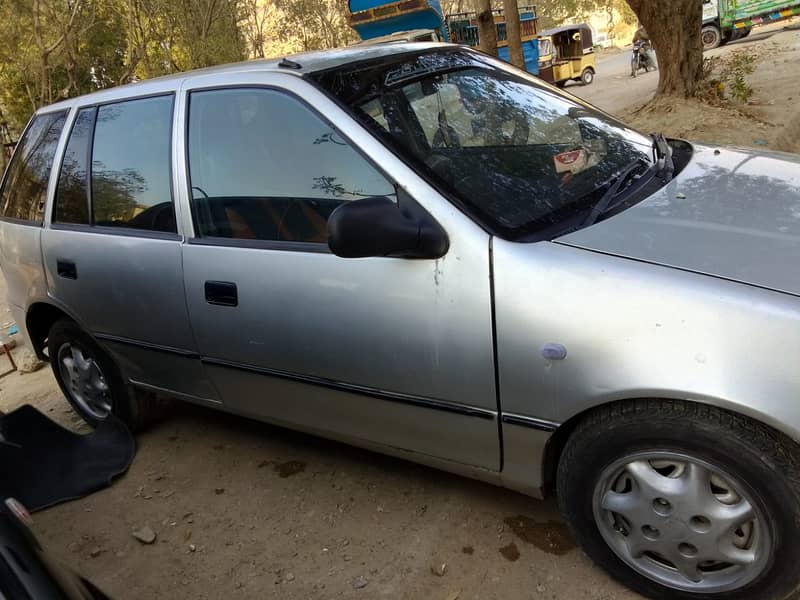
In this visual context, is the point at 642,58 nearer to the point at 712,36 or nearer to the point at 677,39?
the point at 712,36

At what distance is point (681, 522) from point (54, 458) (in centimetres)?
309

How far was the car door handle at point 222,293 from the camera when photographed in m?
2.68

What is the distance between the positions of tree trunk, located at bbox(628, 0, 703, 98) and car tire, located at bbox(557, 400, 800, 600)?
7788mm

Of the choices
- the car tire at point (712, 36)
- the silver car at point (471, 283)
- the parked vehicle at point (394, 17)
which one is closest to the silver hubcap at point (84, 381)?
the silver car at point (471, 283)

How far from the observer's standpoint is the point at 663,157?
9.26ft

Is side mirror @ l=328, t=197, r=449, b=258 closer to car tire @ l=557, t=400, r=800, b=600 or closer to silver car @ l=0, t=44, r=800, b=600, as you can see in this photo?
silver car @ l=0, t=44, r=800, b=600

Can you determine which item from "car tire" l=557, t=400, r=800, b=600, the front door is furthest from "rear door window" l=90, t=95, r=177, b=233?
"car tire" l=557, t=400, r=800, b=600

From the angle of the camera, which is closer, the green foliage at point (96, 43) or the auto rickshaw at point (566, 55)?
the green foliage at point (96, 43)

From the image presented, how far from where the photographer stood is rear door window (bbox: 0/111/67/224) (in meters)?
3.63

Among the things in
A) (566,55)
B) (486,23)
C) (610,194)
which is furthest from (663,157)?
(566,55)

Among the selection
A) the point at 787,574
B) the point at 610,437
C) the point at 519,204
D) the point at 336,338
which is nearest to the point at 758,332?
the point at 610,437

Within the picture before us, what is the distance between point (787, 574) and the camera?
1900mm

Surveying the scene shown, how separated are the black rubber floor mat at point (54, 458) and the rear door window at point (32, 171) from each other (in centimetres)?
110

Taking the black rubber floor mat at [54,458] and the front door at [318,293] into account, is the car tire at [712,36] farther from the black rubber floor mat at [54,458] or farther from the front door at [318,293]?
the black rubber floor mat at [54,458]
